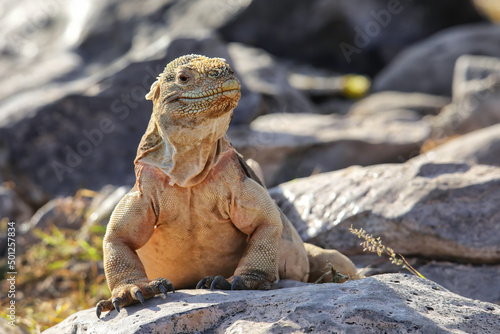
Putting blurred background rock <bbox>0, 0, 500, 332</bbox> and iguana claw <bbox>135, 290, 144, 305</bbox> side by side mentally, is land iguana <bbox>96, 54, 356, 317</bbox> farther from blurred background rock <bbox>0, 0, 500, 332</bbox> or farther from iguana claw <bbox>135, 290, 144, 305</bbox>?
blurred background rock <bbox>0, 0, 500, 332</bbox>

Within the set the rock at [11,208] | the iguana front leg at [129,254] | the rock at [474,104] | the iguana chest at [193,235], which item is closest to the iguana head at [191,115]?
the iguana chest at [193,235]

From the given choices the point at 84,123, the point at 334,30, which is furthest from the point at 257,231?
the point at 334,30

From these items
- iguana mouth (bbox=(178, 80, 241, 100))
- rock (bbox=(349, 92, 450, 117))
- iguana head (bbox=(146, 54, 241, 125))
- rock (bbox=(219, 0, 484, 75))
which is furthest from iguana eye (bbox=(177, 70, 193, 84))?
rock (bbox=(219, 0, 484, 75))

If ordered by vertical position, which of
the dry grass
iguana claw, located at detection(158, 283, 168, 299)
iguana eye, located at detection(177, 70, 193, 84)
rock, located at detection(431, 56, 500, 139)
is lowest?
rock, located at detection(431, 56, 500, 139)

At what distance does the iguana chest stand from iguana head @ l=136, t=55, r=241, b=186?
0.39ft

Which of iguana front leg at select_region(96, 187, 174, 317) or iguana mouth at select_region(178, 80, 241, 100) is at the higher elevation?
iguana mouth at select_region(178, 80, 241, 100)

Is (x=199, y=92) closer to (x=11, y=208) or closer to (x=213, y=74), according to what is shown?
(x=213, y=74)

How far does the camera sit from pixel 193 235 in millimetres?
4500

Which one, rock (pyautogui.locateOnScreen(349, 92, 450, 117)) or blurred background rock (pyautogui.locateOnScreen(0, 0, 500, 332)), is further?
rock (pyautogui.locateOnScreen(349, 92, 450, 117))

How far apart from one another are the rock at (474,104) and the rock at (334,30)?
6.34 meters

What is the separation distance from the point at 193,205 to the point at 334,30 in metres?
14.8

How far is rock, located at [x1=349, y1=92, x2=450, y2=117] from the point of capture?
14.5m

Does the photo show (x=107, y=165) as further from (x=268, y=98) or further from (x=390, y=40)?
(x=390, y=40)

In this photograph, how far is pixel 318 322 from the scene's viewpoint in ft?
11.1
